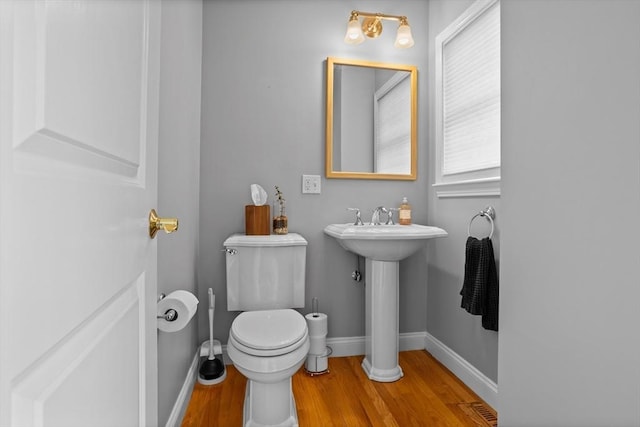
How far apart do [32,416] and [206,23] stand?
2.32 m

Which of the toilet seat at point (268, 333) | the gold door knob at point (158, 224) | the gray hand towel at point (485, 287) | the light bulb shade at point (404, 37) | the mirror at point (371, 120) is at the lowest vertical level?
the toilet seat at point (268, 333)

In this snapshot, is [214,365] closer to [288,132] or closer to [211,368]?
[211,368]

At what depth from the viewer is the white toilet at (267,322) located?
1.45 metres

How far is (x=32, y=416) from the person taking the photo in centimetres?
31

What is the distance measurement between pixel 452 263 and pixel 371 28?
1.55 meters

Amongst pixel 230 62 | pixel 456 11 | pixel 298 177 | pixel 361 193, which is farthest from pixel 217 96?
pixel 456 11

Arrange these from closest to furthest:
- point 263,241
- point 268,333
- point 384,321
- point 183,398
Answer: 1. point 268,333
2. point 183,398
3. point 263,241
4. point 384,321

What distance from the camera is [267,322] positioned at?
164cm

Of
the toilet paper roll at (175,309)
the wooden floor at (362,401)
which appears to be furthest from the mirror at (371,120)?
the toilet paper roll at (175,309)

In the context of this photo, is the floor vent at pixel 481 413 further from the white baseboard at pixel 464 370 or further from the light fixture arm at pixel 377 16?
the light fixture arm at pixel 377 16

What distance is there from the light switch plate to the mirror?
0.09m

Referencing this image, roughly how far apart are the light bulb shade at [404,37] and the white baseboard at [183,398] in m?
2.26

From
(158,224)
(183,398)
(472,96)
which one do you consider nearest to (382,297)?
(183,398)

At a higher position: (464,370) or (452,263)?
(452,263)
